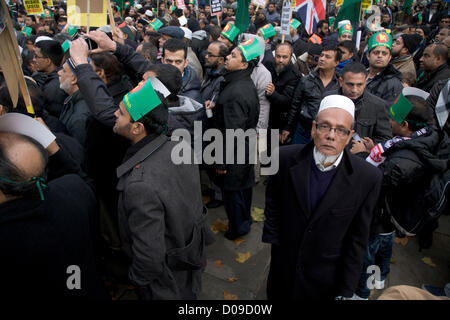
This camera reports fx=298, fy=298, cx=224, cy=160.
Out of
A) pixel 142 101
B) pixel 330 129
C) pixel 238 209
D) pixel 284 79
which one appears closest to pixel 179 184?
pixel 142 101

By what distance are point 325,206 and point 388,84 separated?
3.18 m

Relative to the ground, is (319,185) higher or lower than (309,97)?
lower

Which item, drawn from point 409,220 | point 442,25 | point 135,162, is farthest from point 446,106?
point 442,25

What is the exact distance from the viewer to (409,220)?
2.73m

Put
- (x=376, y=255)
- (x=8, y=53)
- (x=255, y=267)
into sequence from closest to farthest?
(x=8, y=53) → (x=376, y=255) → (x=255, y=267)

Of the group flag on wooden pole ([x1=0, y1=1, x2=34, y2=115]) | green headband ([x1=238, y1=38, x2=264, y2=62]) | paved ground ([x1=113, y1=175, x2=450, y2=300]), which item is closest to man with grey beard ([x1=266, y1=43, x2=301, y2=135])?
green headband ([x1=238, y1=38, x2=264, y2=62])

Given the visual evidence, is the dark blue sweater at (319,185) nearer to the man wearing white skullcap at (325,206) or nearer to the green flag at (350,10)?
the man wearing white skullcap at (325,206)

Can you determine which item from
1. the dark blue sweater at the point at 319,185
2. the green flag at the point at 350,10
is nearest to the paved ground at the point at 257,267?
the dark blue sweater at the point at 319,185

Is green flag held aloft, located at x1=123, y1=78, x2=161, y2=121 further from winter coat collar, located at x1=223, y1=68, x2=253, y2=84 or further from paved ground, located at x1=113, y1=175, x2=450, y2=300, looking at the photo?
paved ground, located at x1=113, y1=175, x2=450, y2=300

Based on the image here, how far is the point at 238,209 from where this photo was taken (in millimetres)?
4016

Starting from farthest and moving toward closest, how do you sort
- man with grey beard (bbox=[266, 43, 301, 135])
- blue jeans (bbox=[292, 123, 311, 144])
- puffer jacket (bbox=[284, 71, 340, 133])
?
man with grey beard (bbox=[266, 43, 301, 135]) < blue jeans (bbox=[292, 123, 311, 144]) < puffer jacket (bbox=[284, 71, 340, 133])

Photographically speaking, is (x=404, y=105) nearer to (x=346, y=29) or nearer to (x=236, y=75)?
(x=236, y=75)

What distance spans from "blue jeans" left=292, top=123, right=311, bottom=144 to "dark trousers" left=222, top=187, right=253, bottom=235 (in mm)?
1264

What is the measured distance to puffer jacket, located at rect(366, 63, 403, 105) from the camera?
173 inches
